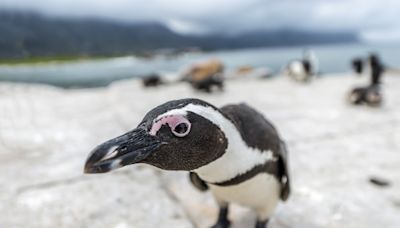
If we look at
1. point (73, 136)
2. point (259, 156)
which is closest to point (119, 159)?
point (259, 156)

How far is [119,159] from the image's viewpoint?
1241 mm

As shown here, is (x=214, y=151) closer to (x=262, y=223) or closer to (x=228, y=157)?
(x=228, y=157)

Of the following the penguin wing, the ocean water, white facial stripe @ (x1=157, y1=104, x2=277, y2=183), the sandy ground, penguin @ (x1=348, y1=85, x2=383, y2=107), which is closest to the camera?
white facial stripe @ (x1=157, y1=104, x2=277, y2=183)

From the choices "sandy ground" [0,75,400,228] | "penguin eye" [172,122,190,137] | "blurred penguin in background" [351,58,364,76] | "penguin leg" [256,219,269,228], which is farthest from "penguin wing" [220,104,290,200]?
"blurred penguin in background" [351,58,364,76]

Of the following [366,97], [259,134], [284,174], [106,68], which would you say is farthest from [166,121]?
[106,68]

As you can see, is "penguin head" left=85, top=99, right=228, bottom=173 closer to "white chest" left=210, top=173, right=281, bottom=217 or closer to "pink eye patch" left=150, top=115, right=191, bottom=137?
"pink eye patch" left=150, top=115, right=191, bottom=137

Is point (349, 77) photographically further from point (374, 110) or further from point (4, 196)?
point (4, 196)

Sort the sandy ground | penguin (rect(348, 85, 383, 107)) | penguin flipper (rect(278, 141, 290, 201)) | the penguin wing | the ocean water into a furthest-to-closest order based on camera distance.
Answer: the ocean water < penguin (rect(348, 85, 383, 107)) < the sandy ground < penguin flipper (rect(278, 141, 290, 201)) < the penguin wing

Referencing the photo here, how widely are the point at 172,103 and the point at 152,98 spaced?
16.5 ft

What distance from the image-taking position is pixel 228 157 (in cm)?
156

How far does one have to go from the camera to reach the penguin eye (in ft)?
4.35

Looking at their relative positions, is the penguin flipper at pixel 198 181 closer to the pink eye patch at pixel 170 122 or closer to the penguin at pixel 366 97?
the pink eye patch at pixel 170 122

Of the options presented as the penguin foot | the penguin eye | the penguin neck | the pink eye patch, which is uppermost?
the pink eye patch

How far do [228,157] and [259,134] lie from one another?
329mm
